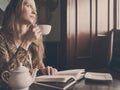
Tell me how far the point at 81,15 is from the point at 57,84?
2214mm

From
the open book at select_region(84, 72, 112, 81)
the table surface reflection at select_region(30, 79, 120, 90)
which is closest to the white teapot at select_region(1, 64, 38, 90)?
the table surface reflection at select_region(30, 79, 120, 90)

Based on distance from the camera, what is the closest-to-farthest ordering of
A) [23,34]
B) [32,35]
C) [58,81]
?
[58,81] → [32,35] → [23,34]

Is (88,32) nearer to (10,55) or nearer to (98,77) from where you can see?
(98,77)

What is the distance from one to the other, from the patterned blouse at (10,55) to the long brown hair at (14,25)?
0.10 ft

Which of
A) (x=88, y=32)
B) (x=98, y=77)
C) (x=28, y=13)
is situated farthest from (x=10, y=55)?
(x=88, y=32)

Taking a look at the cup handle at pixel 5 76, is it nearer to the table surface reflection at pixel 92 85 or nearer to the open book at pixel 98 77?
the table surface reflection at pixel 92 85

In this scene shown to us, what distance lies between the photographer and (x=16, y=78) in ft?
3.80

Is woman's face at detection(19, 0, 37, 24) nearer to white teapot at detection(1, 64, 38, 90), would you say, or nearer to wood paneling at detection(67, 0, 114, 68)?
white teapot at detection(1, 64, 38, 90)


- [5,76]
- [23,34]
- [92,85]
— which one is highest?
[23,34]

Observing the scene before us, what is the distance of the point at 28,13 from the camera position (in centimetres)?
167

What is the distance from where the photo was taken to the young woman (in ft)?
5.26

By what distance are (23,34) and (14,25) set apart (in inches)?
3.6

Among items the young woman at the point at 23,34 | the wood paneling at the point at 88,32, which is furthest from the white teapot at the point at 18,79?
the wood paneling at the point at 88,32

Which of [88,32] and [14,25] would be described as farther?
[88,32]
